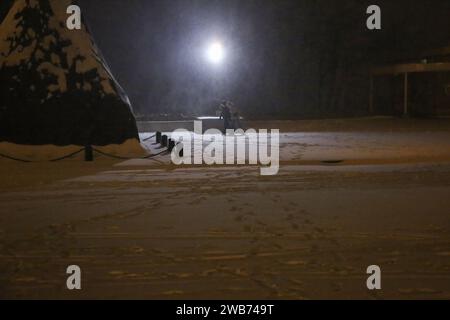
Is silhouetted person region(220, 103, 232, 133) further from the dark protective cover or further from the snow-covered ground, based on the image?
the snow-covered ground

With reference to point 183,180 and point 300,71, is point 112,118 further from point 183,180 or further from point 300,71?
point 300,71

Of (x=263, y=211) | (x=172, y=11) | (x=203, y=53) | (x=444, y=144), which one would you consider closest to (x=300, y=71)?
(x=203, y=53)

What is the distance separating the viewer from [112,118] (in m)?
16.2
